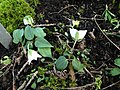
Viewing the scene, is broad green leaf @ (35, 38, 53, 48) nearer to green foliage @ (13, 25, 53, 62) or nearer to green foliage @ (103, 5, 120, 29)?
green foliage @ (13, 25, 53, 62)

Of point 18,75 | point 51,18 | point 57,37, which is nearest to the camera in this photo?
point 18,75

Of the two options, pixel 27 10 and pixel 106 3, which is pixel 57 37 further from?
pixel 106 3

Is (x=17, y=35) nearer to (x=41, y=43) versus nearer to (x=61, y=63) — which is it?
(x=41, y=43)

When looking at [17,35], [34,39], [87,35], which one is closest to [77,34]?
[87,35]

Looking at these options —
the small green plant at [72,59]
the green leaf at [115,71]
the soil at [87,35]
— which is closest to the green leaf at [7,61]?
the soil at [87,35]

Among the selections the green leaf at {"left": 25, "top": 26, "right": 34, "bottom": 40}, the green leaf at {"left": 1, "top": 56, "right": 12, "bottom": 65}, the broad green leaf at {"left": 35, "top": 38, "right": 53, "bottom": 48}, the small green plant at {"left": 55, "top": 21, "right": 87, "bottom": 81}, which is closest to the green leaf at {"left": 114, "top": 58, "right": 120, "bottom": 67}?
the small green plant at {"left": 55, "top": 21, "right": 87, "bottom": 81}

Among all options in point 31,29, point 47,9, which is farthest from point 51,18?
point 31,29
